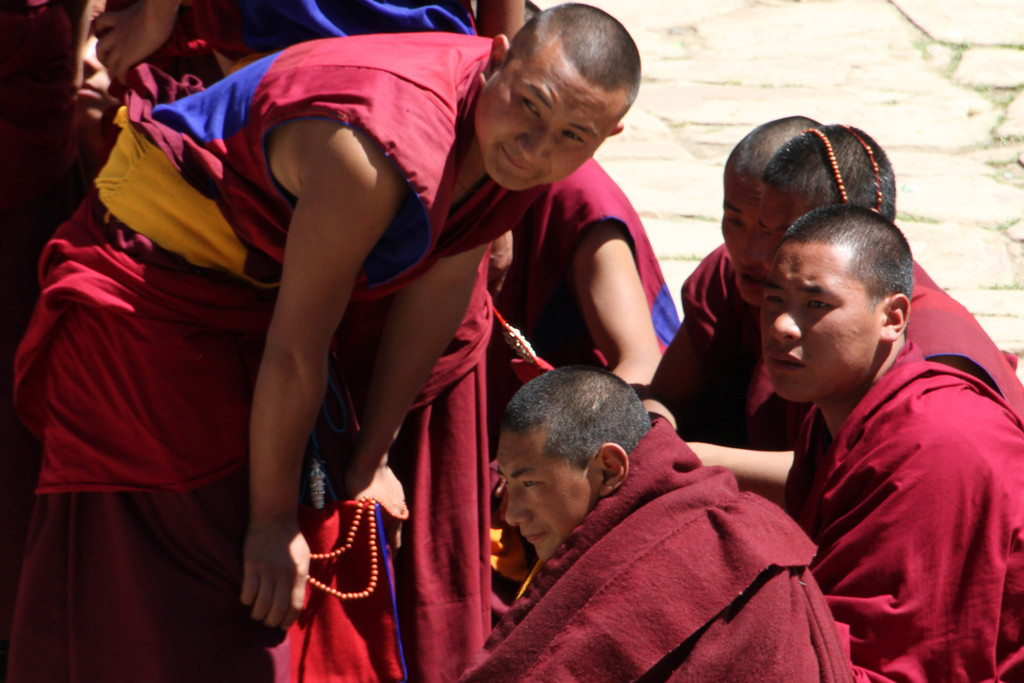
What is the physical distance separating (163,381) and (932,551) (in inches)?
46.0

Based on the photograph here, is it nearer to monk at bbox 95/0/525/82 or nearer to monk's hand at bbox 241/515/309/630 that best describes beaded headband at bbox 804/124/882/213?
monk at bbox 95/0/525/82

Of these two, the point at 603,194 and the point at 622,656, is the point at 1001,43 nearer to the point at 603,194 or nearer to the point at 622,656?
the point at 603,194

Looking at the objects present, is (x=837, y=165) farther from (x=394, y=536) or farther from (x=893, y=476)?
(x=394, y=536)

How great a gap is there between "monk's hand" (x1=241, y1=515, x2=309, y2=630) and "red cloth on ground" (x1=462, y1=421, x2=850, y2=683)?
397 mm

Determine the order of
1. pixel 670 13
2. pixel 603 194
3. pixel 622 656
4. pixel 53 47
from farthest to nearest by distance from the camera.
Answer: pixel 670 13, pixel 603 194, pixel 53 47, pixel 622 656

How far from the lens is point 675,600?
166 cm

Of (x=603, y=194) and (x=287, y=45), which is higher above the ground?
(x=287, y=45)

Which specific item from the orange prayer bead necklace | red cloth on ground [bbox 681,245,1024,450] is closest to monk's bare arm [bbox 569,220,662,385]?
red cloth on ground [bbox 681,245,1024,450]

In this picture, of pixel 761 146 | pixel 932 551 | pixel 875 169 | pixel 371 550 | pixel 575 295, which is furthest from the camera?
pixel 575 295

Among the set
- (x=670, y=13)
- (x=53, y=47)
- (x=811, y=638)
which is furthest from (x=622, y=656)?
(x=670, y=13)

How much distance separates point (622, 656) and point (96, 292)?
3.10 ft

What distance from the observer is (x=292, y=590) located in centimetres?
203

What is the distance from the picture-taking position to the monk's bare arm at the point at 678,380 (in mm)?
2826

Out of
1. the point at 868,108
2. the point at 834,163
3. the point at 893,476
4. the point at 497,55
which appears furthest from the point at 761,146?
the point at 868,108
